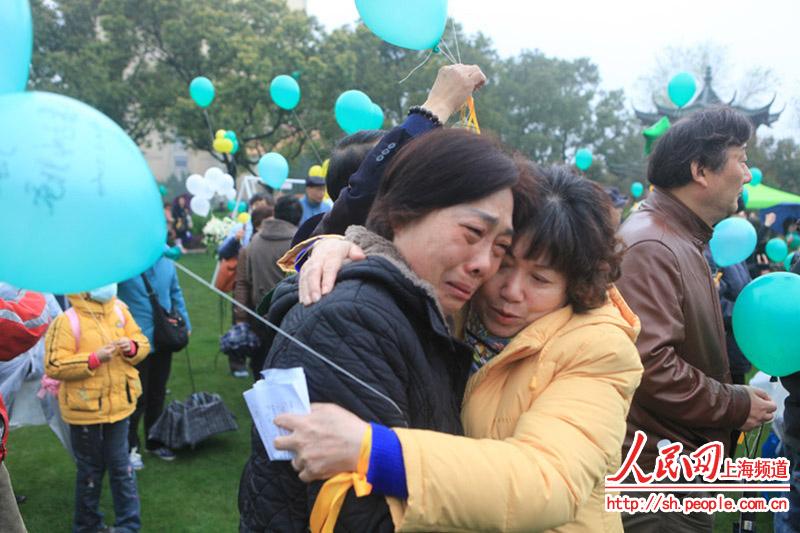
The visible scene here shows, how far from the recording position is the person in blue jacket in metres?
4.74

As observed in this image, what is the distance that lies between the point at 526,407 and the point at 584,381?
146mm

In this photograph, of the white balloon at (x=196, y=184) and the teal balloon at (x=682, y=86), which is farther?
A: the white balloon at (x=196, y=184)

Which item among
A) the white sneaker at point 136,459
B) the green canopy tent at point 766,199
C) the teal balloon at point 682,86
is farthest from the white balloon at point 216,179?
the green canopy tent at point 766,199

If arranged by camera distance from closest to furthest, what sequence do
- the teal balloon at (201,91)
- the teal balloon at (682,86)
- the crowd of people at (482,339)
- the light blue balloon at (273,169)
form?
the crowd of people at (482,339) < the light blue balloon at (273,169) < the teal balloon at (682,86) < the teal balloon at (201,91)

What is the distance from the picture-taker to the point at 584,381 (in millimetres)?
1375

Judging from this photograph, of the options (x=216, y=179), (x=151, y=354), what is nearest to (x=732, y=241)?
(x=151, y=354)

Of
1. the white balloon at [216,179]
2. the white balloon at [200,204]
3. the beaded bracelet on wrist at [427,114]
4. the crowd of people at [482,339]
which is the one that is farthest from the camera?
the white balloon at [200,204]

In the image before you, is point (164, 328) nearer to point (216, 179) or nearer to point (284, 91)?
point (284, 91)

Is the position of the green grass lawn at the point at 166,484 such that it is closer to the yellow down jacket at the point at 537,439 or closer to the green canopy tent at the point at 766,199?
the yellow down jacket at the point at 537,439

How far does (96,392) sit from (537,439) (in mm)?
3300

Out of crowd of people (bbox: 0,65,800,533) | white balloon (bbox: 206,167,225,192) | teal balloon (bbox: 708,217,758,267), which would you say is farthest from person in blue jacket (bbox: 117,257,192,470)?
white balloon (bbox: 206,167,225,192)

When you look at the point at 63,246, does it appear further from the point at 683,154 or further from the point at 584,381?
the point at 683,154

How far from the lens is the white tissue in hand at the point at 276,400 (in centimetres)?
114

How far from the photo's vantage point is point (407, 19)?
2.18 meters
